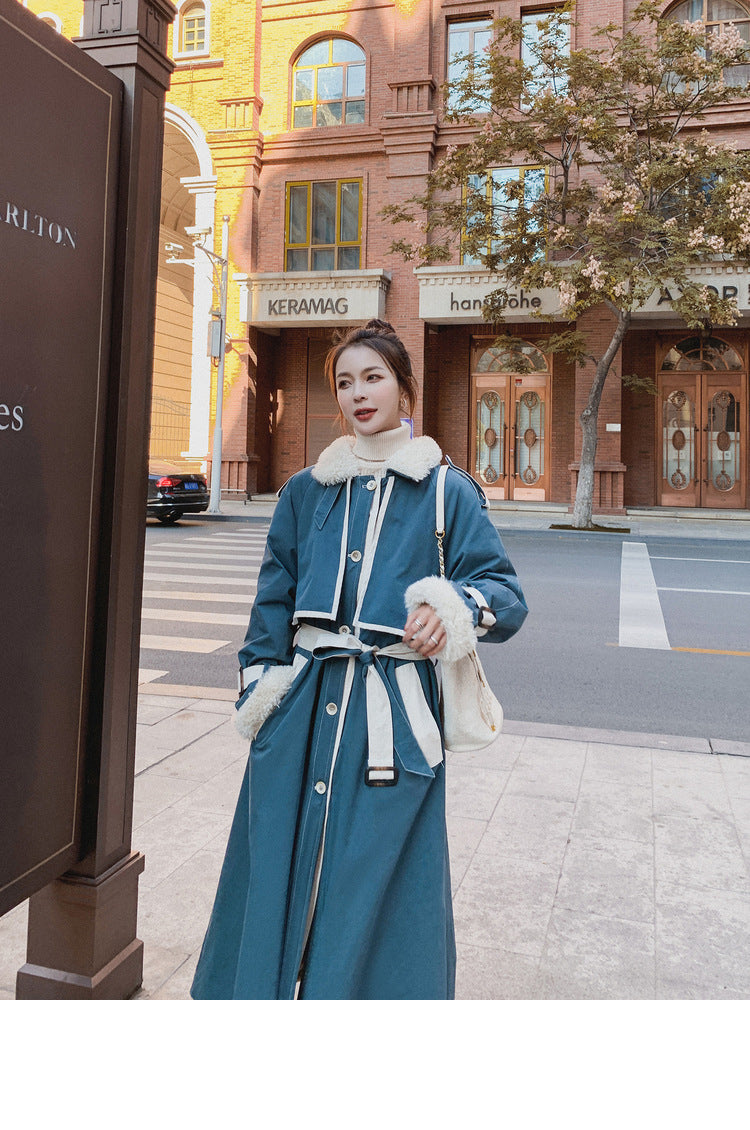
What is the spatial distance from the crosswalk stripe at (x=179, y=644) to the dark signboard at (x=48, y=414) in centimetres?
517

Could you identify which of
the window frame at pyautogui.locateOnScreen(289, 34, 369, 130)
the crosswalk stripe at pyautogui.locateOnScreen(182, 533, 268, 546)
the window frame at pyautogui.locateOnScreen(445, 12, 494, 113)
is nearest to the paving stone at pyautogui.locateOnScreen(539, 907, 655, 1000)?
the crosswalk stripe at pyautogui.locateOnScreen(182, 533, 268, 546)

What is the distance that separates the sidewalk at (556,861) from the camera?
9.02 ft

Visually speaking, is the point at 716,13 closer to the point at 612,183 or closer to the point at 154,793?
the point at 612,183

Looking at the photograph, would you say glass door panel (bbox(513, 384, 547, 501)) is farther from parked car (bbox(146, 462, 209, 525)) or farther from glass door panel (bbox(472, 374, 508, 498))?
parked car (bbox(146, 462, 209, 525))

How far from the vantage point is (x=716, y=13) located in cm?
2188

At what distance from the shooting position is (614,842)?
3695 mm

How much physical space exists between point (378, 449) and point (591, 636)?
6393mm

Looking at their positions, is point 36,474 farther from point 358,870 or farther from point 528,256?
point 528,256

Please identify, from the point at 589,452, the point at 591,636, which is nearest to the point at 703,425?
the point at 589,452

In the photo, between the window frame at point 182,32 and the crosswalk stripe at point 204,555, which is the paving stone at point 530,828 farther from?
the window frame at point 182,32

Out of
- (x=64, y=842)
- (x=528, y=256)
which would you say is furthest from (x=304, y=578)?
(x=528, y=256)

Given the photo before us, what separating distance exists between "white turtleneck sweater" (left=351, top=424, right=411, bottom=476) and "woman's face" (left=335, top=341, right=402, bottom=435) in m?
0.02

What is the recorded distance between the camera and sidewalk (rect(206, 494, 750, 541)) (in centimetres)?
1795

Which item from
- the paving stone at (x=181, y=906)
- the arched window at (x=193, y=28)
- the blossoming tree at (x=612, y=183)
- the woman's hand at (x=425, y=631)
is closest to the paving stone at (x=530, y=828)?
the paving stone at (x=181, y=906)
